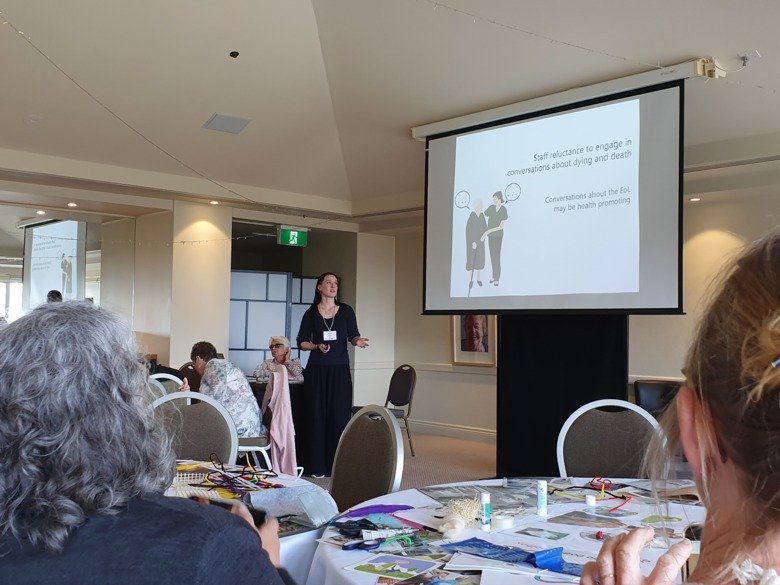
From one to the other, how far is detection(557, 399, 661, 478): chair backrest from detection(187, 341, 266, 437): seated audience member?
235 cm

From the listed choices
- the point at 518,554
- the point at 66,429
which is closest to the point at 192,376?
the point at 518,554

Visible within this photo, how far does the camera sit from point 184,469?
9.18 feet

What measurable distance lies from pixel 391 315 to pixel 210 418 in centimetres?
666

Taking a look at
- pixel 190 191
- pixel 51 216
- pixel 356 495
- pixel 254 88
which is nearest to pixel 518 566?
pixel 356 495

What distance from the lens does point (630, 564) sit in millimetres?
744

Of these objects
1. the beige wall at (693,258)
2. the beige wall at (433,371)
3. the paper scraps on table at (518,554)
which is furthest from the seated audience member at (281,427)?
the beige wall at (433,371)

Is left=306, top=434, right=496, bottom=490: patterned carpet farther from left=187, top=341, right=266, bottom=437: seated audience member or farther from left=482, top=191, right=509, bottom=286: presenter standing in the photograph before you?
left=482, top=191, right=509, bottom=286: presenter standing

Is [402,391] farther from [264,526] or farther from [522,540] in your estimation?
[264,526]

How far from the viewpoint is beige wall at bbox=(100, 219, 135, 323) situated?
873cm

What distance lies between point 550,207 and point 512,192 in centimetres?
39

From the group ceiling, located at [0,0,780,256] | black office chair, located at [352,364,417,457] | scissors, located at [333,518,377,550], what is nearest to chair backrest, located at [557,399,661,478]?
scissors, located at [333,518,377,550]

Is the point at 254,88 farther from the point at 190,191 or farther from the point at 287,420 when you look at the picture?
the point at 287,420

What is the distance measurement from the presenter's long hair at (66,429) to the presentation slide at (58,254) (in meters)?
8.54

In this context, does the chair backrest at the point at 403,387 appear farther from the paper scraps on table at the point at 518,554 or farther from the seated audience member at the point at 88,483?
the seated audience member at the point at 88,483
